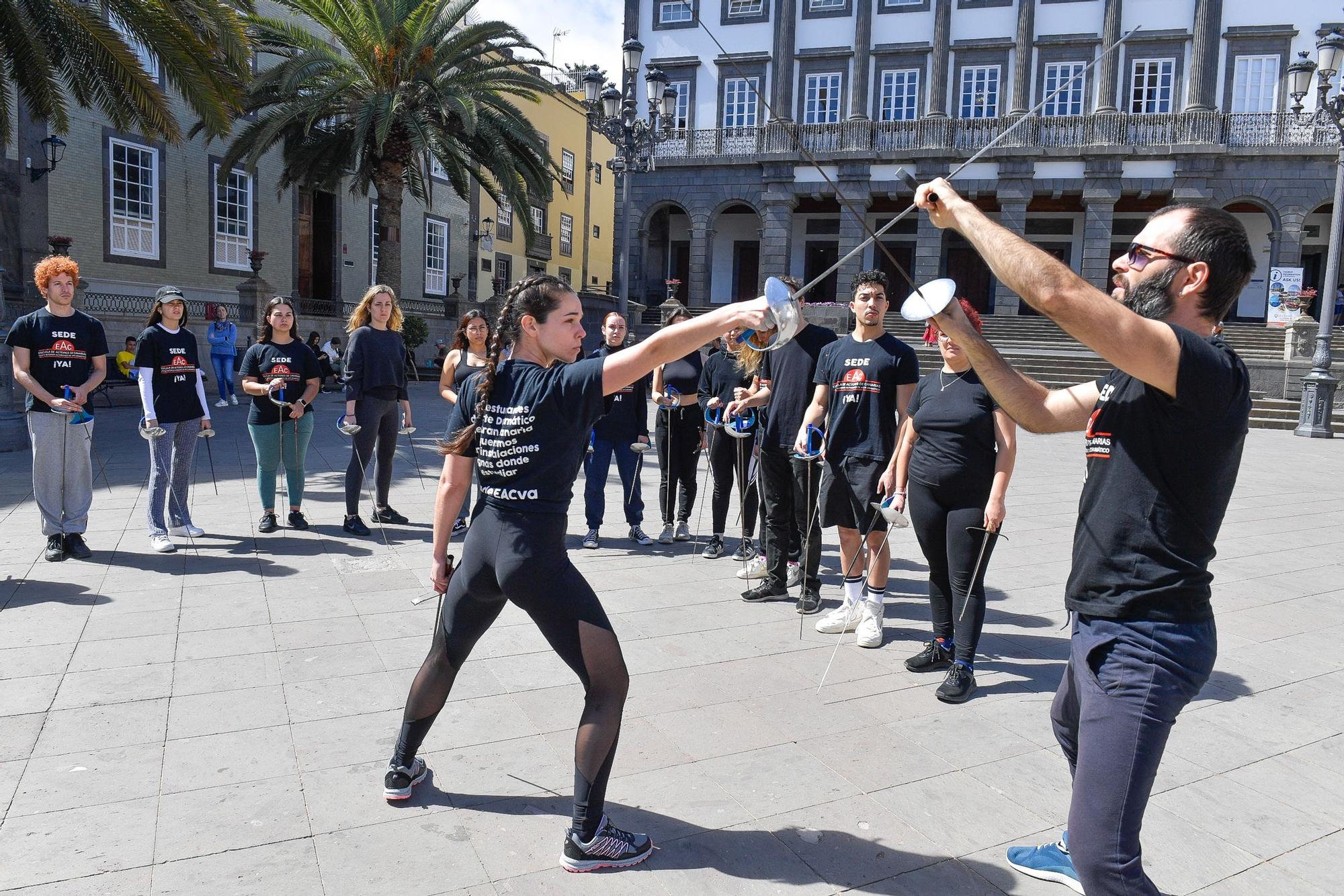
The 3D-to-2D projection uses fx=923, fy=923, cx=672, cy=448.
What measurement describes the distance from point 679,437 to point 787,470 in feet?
6.06

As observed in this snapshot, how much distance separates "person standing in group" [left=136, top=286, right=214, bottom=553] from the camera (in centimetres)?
667

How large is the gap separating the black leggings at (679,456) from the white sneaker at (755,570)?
1068 millimetres

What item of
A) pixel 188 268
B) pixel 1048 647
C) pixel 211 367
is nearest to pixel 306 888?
pixel 1048 647

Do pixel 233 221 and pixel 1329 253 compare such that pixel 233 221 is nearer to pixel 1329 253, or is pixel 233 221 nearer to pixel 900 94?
pixel 900 94

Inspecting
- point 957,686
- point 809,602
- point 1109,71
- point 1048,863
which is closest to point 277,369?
point 809,602

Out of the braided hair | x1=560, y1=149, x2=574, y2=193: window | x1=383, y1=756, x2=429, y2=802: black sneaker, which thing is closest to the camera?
the braided hair

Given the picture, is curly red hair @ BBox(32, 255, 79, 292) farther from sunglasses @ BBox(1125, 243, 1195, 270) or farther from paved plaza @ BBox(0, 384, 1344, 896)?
sunglasses @ BBox(1125, 243, 1195, 270)

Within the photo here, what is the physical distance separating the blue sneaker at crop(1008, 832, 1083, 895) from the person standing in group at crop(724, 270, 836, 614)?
268 centimetres

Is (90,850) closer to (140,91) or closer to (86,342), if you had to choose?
(86,342)

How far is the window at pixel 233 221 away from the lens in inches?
926

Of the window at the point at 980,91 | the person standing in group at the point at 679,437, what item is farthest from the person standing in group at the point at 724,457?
the window at the point at 980,91

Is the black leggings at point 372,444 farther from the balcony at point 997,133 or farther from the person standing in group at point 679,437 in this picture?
the balcony at point 997,133

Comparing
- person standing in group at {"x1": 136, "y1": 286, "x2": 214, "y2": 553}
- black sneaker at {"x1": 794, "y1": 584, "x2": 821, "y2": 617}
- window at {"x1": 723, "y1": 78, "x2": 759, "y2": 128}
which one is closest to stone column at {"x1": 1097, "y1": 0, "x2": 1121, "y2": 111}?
window at {"x1": 723, "y1": 78, "x2": 759, "y2": 128}

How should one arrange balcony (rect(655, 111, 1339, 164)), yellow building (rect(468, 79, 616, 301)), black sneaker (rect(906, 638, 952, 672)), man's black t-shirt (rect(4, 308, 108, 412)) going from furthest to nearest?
yellow building (rect(468, 79, 616, 301)) → balcony (rect(655, 111, 1339, 164)) → man's black t-shirt (rect(4, 308, 108, 412)) → black sneaker (rect(906, 638, 952, 672))
